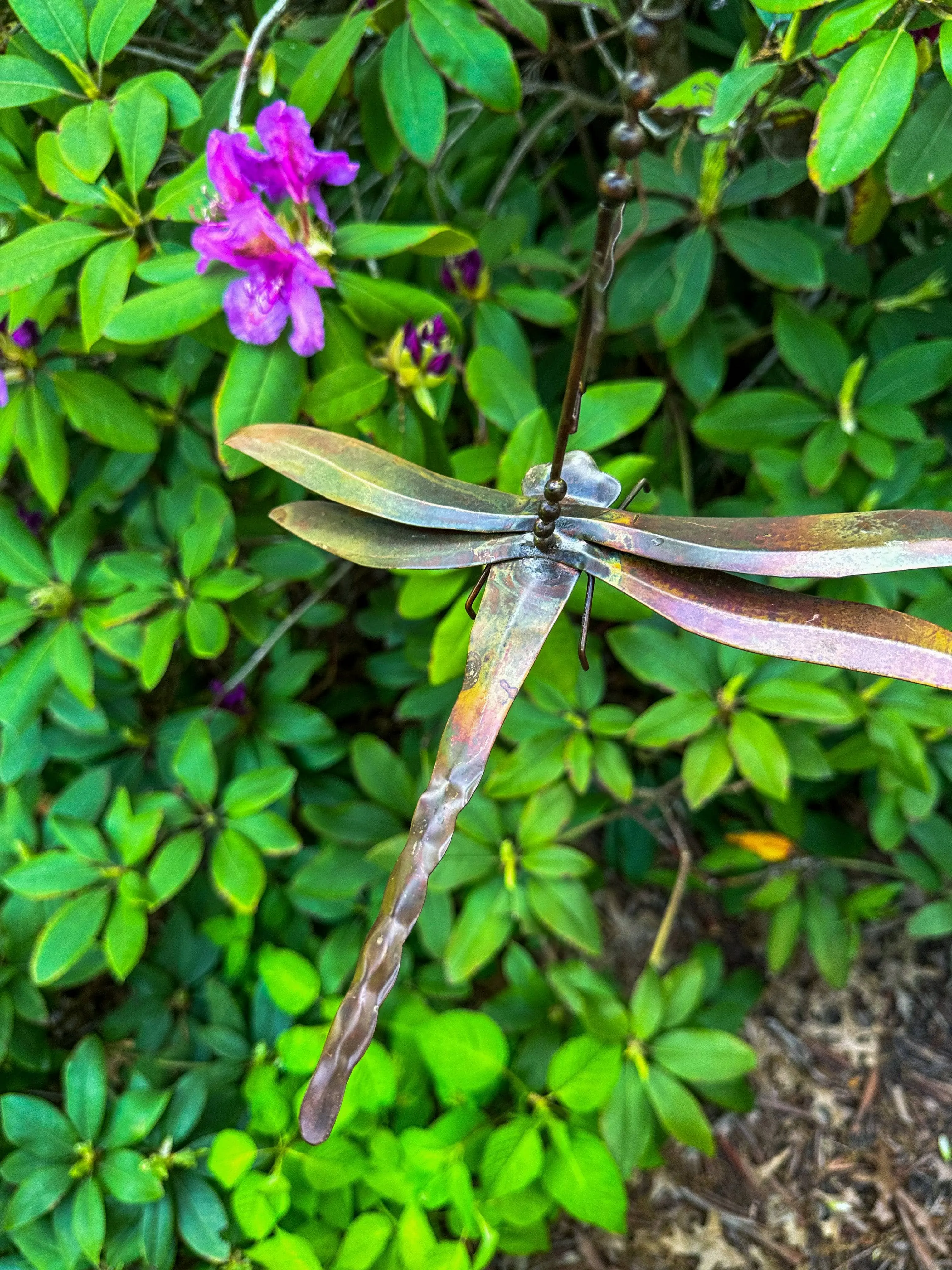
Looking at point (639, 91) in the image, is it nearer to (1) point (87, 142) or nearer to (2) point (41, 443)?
(1) point (87, 142)

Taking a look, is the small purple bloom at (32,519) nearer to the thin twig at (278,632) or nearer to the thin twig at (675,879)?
the thin twig at (278,632)

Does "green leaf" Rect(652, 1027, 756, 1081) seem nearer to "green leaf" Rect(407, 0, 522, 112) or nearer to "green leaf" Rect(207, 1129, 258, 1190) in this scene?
"green leaf" Rect(207, 1129, 258, 1190)

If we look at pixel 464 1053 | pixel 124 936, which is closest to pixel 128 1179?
pixel 124 936

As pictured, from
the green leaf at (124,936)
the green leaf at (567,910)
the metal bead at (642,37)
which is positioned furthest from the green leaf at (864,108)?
the green leaf at (124,936)

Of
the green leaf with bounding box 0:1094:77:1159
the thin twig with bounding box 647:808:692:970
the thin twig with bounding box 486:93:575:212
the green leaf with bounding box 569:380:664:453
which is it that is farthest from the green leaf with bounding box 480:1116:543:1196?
the thin twig with bounding box 486:93:575:212

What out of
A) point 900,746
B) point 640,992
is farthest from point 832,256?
point 640,992

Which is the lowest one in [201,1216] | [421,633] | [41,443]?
[201,1216]

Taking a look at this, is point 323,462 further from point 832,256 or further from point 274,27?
point 832,256
